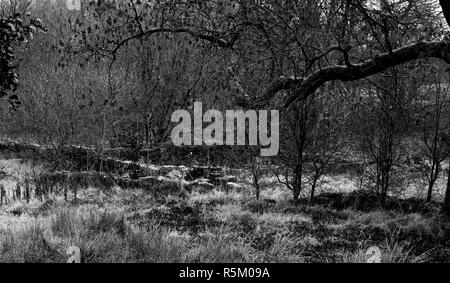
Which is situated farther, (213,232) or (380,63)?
(380,63)

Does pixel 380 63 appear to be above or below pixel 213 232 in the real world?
above

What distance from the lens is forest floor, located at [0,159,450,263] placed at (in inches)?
195

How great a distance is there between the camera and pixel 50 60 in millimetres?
18062

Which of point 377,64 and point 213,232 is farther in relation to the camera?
point 377,64

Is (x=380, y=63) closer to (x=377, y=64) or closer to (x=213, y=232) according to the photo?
(x=377, y=64)

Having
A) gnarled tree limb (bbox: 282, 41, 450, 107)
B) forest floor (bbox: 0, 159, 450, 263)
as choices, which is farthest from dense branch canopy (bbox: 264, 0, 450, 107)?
forest floor (bbox: 0, 159, 450, 263)

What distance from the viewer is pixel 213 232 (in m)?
6.20

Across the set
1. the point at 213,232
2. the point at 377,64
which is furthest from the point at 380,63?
the point at 213,232

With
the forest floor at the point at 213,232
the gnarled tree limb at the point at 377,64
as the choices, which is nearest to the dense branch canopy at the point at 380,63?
the gnarled tree limb at the point at 377,64

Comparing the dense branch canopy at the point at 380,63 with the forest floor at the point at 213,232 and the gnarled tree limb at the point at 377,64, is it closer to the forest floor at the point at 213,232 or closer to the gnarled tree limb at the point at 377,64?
the gnarled tree limb at the point at 377,64
